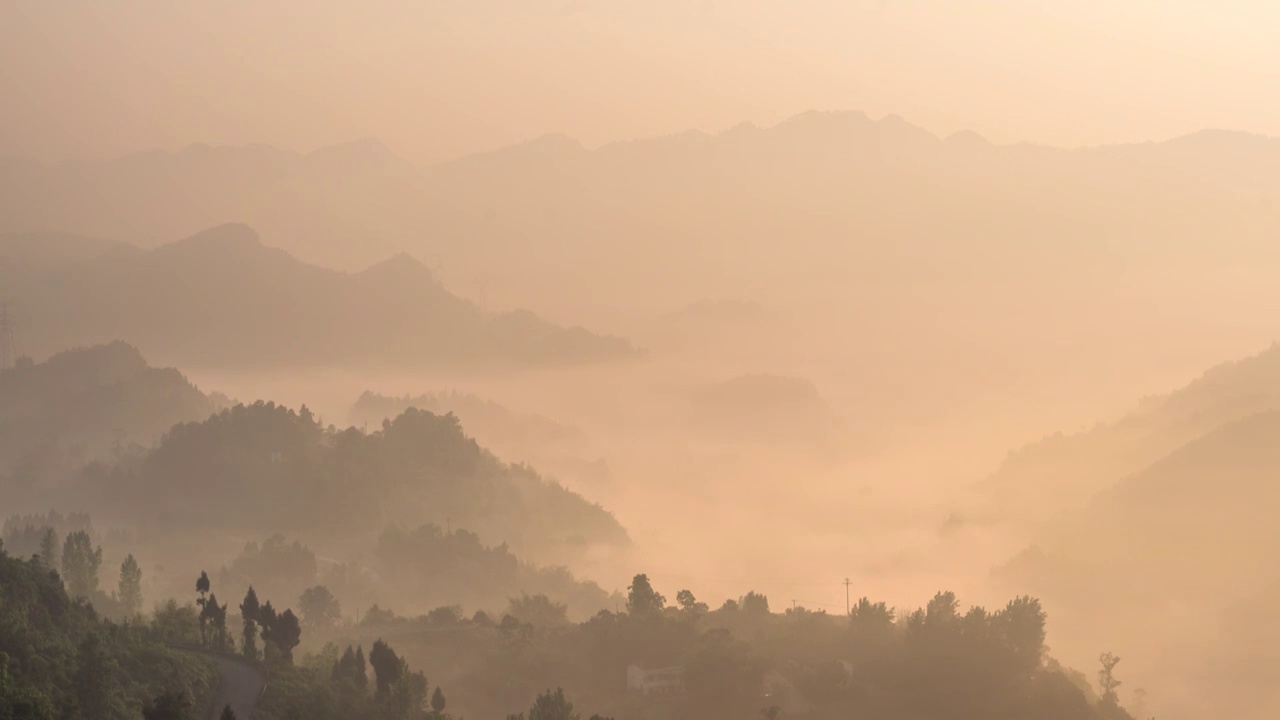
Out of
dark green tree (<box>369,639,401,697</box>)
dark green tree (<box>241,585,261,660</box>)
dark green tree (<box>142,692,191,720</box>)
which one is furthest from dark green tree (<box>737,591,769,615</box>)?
dark green tree (<box>142,692,191,720</box>)

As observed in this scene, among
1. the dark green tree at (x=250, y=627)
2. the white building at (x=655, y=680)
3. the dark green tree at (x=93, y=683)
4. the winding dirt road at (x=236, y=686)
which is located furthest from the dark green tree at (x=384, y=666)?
the white building at (x=655, y=680)

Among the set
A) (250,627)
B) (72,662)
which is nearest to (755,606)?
(250,627)

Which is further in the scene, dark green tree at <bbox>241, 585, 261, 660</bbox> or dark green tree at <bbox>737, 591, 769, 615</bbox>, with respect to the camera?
dark green tree at <bbox>737, 591, 769, 615</bbox>

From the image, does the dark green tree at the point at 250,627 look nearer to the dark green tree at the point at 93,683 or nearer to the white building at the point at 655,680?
the dark green tree at the point at 93,683

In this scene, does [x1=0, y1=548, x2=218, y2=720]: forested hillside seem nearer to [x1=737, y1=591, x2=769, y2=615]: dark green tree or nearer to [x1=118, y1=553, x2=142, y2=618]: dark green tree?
[x1=118, y1=553, x2=142, y2=618]: dark green tree

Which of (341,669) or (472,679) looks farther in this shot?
(472,679)

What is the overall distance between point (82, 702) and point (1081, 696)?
11936cm

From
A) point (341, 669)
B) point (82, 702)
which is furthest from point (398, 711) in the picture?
point (82, 702)

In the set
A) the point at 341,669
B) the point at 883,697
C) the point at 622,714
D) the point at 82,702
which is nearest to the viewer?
the point at 82,702

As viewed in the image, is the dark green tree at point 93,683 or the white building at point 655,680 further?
the white building at point 655,680

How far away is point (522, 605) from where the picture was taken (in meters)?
195

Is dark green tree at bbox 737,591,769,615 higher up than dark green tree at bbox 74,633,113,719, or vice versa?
dark green tree at bbox 737,591,769,615

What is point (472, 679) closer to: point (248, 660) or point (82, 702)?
point (248, 660)

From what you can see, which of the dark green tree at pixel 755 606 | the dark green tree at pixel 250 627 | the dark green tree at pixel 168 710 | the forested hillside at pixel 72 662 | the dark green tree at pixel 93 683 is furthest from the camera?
the dark green tree at pixel 755 606
